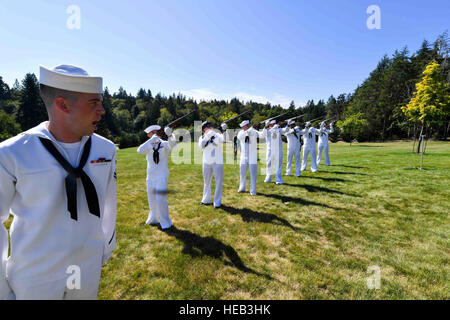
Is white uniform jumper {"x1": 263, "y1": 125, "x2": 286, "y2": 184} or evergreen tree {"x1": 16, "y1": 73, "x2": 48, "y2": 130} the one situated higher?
evergreen tree {"x1": 16, "y1": 73, "x2": 48, "y2": 130}

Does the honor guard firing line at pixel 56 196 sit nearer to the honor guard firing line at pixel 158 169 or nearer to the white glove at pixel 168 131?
the honor guard firing line at pixel 158 169

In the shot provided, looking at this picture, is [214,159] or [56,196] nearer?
[56,196]

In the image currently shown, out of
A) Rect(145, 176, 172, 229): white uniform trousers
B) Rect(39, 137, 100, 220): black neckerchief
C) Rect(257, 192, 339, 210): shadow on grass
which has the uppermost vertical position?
Rect(39, 137, 100, 220): black neckerchief

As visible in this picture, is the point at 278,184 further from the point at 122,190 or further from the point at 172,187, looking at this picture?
the point at 122,190

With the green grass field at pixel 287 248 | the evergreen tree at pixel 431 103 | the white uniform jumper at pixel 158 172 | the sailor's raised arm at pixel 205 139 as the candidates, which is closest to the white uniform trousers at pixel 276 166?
the green grass field at pixel 287 248

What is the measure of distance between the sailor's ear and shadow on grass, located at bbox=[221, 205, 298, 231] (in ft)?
17.0

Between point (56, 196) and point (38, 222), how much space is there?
0.19 metres

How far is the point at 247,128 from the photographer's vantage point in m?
8.80

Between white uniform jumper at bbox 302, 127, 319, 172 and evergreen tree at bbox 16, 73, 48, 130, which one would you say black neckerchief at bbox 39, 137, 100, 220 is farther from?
evergreen tree at bbox 16, 73, 48, 130

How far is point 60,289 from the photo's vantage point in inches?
56.3

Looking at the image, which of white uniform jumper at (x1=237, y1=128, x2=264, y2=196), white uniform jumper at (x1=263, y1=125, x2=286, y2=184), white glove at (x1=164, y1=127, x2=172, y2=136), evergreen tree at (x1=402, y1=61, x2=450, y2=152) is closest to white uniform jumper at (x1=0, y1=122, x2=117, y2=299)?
white glove at (x1=164, y1=127, x2=172, y2=136)

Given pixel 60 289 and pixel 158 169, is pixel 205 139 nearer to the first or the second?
pixel 158 169

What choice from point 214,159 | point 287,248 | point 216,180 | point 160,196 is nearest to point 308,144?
point 214,159

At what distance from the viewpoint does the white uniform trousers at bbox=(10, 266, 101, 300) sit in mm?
1351
